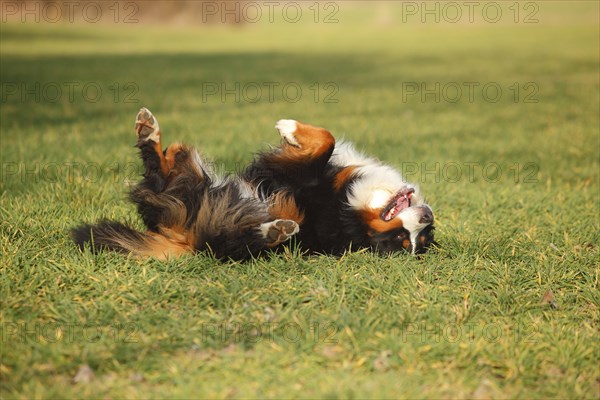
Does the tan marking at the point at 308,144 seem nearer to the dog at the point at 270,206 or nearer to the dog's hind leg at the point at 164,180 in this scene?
the dog at the point at 270,206

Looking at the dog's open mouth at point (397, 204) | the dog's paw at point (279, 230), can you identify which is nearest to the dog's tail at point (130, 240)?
the dog's paw at point (279, 230)

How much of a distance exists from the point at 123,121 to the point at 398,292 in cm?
519

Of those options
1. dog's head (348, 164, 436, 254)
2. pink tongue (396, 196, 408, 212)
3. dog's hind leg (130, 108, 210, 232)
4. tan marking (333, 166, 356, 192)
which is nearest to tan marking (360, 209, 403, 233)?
dog's head (348, 164, 436, 254)

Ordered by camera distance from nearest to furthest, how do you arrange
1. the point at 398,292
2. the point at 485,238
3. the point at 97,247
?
the point at 398,292, the point at 97,247, the point at 485,238

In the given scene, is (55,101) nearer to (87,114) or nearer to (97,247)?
(87,114)

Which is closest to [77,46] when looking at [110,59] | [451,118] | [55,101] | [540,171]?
[110,59]

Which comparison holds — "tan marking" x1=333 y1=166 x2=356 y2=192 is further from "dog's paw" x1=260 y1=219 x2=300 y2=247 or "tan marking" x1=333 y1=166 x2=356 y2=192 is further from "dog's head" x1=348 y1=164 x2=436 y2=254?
"dog's paw" x1=260 y1=219 x2=300 y2=247

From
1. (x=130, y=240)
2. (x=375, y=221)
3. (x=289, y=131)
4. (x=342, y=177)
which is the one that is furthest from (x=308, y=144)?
(x=130, y=240)

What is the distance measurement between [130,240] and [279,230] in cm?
83

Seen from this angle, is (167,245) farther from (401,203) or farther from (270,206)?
(401,203)

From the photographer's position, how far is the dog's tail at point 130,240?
320 centimetres

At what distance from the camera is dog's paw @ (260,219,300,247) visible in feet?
10.2

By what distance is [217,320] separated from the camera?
2680 millimetres

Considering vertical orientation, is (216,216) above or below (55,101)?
below
